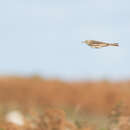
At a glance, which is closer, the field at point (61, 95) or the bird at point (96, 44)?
the bird at point (96, 44)

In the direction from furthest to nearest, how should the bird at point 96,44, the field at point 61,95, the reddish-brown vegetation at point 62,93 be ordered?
the reddish-brown vegetation at point 62,93 → the field at point 61,95 → the bird at point 96,44

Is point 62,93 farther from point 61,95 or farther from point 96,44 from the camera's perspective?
point 96,44

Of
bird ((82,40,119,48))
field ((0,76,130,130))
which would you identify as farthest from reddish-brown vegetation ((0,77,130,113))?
bird ((82,40,119,48))

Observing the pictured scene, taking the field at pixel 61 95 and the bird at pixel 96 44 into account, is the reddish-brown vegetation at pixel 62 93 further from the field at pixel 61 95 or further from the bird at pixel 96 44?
the bird at pixel 96 44

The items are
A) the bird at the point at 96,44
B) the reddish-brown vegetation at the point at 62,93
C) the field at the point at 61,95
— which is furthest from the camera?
the reddish-brown vegetation at the point at 62,93

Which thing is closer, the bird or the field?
the bird

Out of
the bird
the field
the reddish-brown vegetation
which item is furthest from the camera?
the reddish-brown vegetation

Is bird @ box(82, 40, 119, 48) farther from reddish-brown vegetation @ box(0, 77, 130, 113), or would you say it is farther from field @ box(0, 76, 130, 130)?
reddish-brown vegetation @ box(0, 77, 130, 113)

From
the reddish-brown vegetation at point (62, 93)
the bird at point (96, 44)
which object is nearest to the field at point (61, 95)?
the reddish-brown vegetation at point (62, 93)

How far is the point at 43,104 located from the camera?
481 inches

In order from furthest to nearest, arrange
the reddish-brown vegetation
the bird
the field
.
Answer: the reddish-brown vegetation → the field → the bird

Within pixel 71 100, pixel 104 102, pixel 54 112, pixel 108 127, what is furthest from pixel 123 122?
pixel 71 100

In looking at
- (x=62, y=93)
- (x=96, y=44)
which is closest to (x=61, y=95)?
(x=62, y=93)

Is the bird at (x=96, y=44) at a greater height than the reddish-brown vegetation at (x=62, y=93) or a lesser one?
greater
